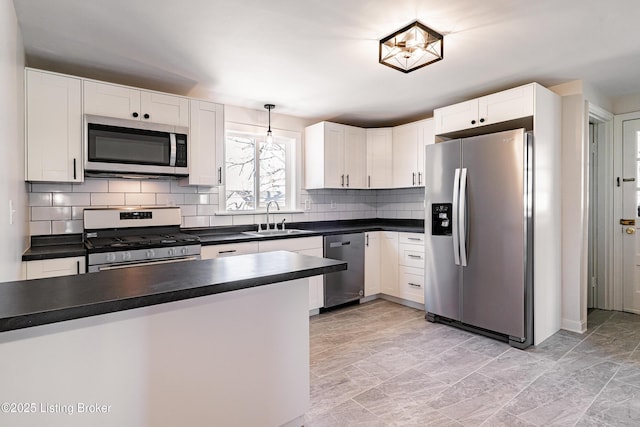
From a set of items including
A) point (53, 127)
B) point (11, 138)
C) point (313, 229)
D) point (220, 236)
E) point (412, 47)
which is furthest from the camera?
point (313, 229)

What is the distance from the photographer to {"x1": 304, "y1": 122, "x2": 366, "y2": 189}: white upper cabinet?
164 inches

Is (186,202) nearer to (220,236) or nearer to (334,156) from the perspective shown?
(220,236)

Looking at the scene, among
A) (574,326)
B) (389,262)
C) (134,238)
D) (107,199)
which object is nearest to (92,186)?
(107,199)

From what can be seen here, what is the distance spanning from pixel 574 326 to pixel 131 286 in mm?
3716

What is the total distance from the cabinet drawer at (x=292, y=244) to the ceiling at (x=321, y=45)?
4.92 ft

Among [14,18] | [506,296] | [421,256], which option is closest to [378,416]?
[506,296]

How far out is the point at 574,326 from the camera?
316cm

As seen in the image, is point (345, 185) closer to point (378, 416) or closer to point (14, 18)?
point (378, 416)

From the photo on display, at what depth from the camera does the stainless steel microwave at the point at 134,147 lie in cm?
267

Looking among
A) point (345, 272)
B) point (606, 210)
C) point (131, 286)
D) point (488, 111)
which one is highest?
point (488, 111)

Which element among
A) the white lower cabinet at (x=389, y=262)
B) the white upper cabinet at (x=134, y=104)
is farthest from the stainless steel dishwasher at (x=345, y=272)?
the white upper cabinet at (x=134, y=104)

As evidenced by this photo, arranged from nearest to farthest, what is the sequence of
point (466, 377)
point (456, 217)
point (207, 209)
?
point (466, 377) → point (456, 217) → point (207, 209)

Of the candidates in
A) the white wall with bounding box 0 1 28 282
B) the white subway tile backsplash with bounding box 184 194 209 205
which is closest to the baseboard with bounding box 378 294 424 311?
the white subway tile backsplash with bounding box 184 194 209 205

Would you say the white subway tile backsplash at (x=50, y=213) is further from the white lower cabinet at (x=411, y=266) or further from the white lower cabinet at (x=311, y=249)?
the white lower cabinet at (x=411, y=266)
